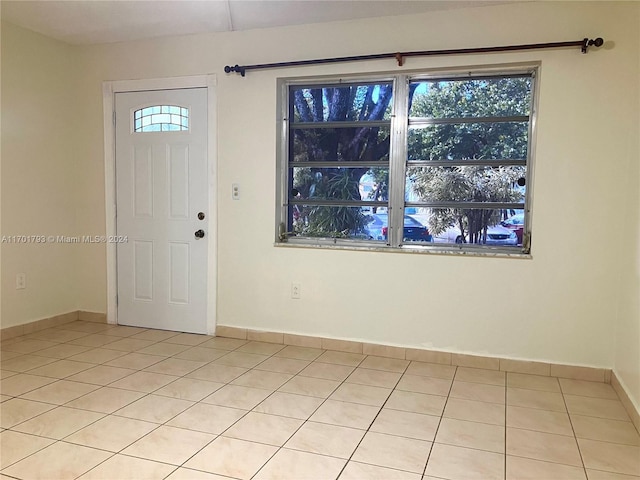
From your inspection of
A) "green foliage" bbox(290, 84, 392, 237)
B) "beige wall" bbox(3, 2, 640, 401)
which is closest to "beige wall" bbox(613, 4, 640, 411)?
"beige wall" bbox(3, 2, 640, 401)

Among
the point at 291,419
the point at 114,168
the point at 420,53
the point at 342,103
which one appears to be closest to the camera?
the point at 291,419

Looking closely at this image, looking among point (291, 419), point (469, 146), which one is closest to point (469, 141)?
point (469, 146)

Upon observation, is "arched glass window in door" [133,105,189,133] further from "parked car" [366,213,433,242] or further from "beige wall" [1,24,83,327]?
"parked car" [366,213,433,242]

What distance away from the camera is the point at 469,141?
128 inches

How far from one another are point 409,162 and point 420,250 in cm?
64

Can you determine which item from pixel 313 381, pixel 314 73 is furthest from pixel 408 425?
pixel 314 73

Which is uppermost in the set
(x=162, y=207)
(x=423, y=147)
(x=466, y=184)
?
(x=423, y=147)

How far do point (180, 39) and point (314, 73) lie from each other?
1208 millimetres

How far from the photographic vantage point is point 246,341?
12.4 feet

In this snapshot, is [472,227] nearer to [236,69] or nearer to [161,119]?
[236,69]

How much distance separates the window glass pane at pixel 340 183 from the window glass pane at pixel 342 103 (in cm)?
39

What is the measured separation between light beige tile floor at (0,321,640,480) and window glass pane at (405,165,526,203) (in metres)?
1.20

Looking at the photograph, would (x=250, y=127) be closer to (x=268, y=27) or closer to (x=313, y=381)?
(x=268, y=27)

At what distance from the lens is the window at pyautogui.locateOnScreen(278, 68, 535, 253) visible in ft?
10.5
